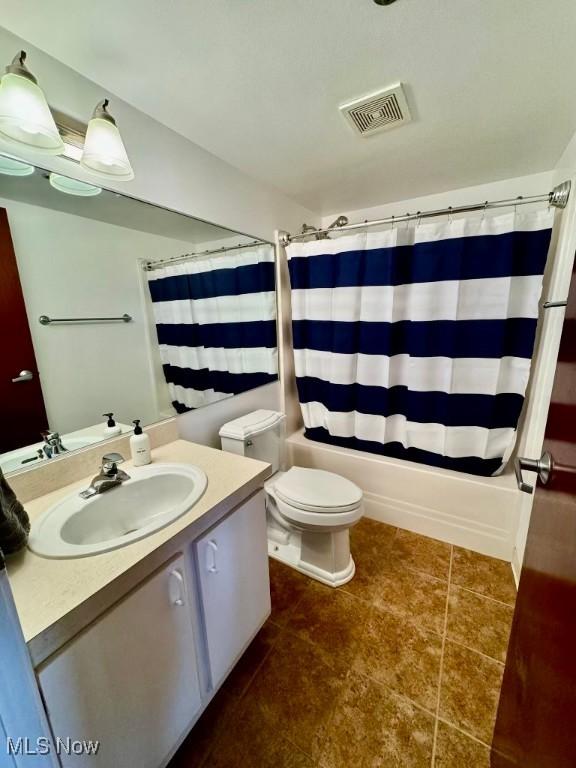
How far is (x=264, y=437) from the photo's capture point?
5.91 ft

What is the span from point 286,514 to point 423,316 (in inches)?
52.2

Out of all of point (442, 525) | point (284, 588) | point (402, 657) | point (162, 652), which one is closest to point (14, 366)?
point (162, 652)

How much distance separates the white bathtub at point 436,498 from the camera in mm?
1635

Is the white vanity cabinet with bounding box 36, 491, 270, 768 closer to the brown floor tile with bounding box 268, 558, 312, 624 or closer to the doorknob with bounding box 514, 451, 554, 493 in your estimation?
the brown floor tile with bounding box 268, 558, 312, 624

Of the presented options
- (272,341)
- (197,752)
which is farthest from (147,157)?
(197,752)

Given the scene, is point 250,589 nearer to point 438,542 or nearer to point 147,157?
point 438,542

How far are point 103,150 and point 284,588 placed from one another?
6.39 feet

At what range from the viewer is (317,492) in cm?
151

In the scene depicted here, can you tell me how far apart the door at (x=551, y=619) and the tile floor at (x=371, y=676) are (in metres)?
0.33

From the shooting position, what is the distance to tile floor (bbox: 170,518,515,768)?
3.10 feet

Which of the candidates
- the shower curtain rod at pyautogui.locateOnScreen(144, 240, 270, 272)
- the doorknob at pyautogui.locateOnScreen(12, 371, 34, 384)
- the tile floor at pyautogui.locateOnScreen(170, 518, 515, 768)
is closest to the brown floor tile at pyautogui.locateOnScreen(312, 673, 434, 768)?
the tile floor at pyautogui.locateOnScreen(170, 518, 515, 768)

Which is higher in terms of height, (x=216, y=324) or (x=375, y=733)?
(x=216, y=324)

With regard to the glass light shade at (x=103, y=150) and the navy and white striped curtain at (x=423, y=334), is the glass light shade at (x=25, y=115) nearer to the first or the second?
the glass light shade at (x=103, y=150)

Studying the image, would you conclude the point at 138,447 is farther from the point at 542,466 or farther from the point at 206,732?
the point at 542,466
